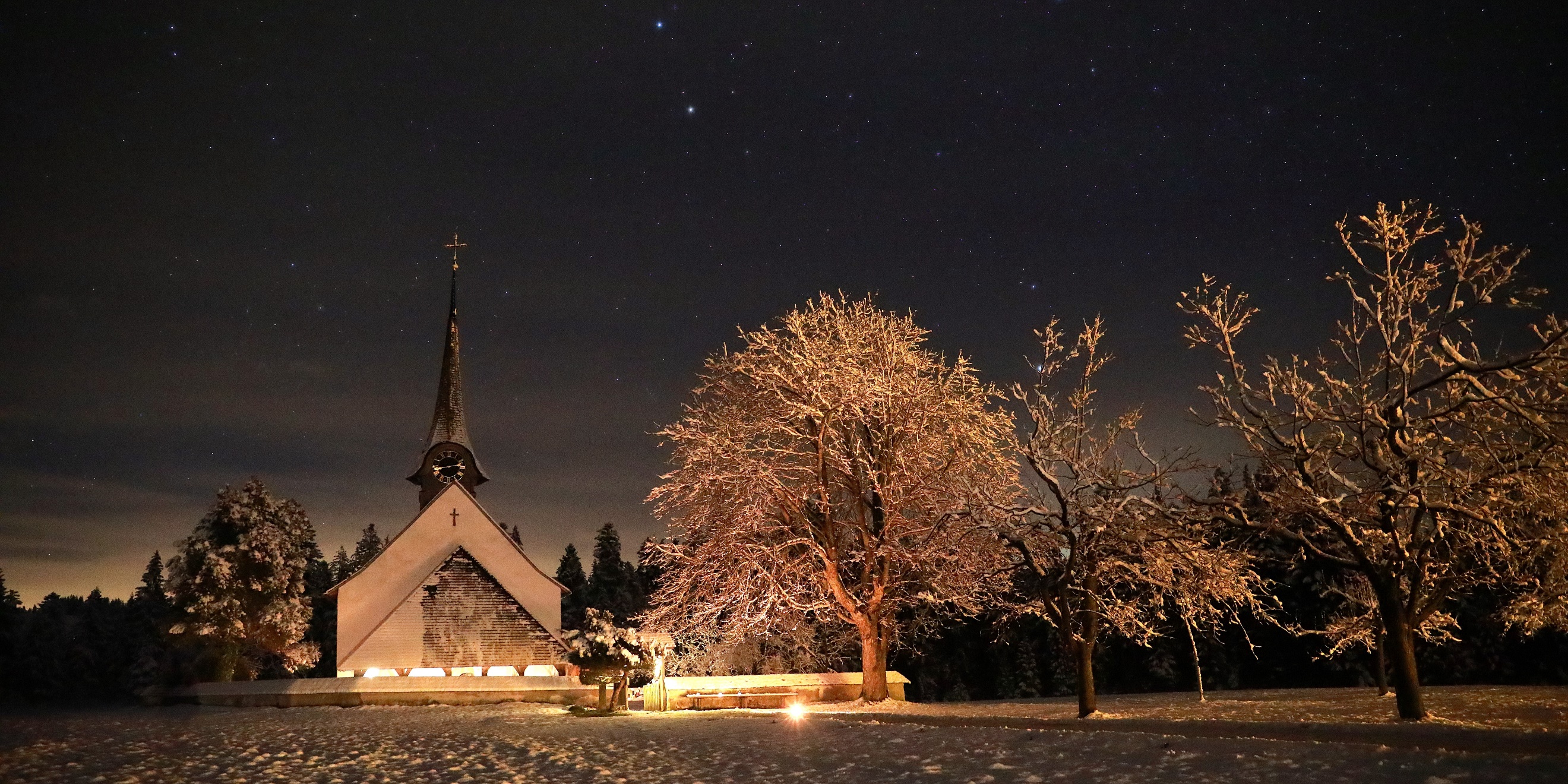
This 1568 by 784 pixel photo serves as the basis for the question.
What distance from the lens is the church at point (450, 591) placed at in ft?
130

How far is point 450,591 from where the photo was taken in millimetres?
40406

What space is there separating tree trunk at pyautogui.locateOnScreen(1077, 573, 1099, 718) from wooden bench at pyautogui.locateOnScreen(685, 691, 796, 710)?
24.7ft

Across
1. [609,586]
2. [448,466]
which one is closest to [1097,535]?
[448,466]

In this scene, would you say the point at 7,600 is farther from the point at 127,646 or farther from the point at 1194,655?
the point at 1194,655

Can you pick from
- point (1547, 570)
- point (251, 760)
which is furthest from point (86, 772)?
point (1547, 570)

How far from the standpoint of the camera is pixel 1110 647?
58.6 metres

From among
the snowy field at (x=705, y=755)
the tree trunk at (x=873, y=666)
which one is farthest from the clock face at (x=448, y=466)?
the tree trunk at (x=873, y=666)

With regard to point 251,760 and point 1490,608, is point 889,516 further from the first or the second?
point 1490,608

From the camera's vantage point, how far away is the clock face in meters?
52.1

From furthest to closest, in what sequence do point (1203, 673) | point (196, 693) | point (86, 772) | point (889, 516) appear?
1. point (1203, 673)
2. point (196, 693)
3. point (889, 516)
4. point (86, 772)

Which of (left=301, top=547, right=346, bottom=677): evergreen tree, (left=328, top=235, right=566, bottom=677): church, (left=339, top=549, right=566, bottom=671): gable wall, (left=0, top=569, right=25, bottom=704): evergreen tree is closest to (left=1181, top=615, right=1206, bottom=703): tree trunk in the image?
(left=328, top=235, right=566, bottom=677): church

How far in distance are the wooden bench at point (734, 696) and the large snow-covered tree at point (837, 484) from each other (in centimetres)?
145

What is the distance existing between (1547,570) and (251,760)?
19.6 m

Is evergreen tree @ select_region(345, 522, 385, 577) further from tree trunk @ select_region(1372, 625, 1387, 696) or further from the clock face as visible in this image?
tree trunk @ select_region(1372, 625, 1387, 696)
